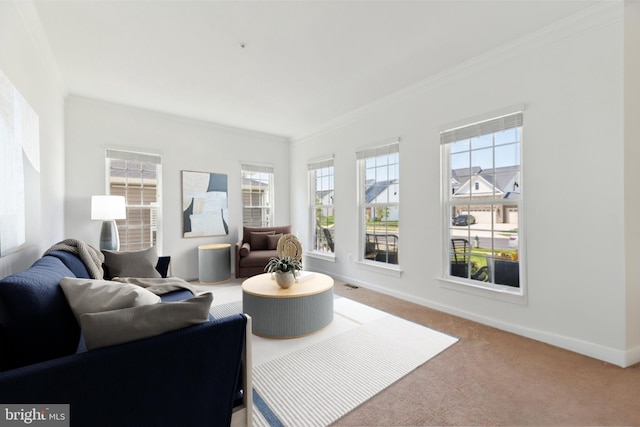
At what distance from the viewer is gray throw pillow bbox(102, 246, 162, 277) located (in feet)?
9.16

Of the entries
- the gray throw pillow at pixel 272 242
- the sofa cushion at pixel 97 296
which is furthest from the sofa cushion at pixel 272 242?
the sofa cushion at pixel 97 296

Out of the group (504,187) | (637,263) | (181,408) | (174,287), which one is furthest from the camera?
(504,187)

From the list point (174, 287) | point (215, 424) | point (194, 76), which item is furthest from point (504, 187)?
point (194, 76)

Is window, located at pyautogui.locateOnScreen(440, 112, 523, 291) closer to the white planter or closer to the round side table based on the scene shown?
the white planter

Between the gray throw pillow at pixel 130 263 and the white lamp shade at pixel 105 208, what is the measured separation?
3.04 feet

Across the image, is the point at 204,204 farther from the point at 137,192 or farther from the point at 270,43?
the point at 270,43

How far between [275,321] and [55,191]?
293cm

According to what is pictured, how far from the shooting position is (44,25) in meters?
2.38

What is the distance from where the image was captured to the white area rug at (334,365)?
174 cm

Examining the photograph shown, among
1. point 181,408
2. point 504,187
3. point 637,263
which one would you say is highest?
point 504,187

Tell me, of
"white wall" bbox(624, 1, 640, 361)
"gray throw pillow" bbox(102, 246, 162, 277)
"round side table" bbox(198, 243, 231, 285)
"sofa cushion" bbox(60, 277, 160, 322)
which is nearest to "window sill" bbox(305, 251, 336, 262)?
"round side table" bbox(198, 243, 231, 285)

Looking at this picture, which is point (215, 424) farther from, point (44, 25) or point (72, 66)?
point (72, 66)

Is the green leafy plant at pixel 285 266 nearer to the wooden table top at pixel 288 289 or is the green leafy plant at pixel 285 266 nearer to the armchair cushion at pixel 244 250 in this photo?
the wooden table top at pixel 288 289

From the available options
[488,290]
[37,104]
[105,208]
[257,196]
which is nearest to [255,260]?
[257,196]
